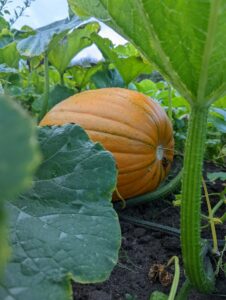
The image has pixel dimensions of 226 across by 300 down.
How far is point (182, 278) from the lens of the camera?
1.00 metres

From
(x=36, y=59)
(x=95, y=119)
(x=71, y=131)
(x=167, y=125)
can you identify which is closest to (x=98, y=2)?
(x=71, y=131)

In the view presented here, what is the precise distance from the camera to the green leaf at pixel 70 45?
1.47 meters

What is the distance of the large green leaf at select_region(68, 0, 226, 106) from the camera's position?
75cm

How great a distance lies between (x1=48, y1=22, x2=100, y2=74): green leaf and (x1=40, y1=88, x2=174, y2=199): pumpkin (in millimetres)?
218

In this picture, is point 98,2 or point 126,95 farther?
point 126,95

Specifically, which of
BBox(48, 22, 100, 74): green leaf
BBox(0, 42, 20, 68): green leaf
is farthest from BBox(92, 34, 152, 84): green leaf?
BBox(0, 42, 20, 68): green leaf

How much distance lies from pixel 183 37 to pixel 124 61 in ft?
2.34

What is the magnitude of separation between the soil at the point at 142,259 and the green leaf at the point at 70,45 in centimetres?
53

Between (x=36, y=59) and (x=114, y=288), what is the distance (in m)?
0.84

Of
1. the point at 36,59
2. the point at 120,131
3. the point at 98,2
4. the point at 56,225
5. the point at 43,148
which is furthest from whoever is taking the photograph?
the point at 36,59

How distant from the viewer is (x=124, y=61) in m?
1.50

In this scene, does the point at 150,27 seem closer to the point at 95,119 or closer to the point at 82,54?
the point at 95,119

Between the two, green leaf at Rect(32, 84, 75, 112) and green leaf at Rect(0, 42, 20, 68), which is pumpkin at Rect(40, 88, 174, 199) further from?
green leaf at Rect(0, 42, 20, 68)

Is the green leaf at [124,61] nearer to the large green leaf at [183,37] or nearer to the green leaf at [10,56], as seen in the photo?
the green leaf at [10,56]
